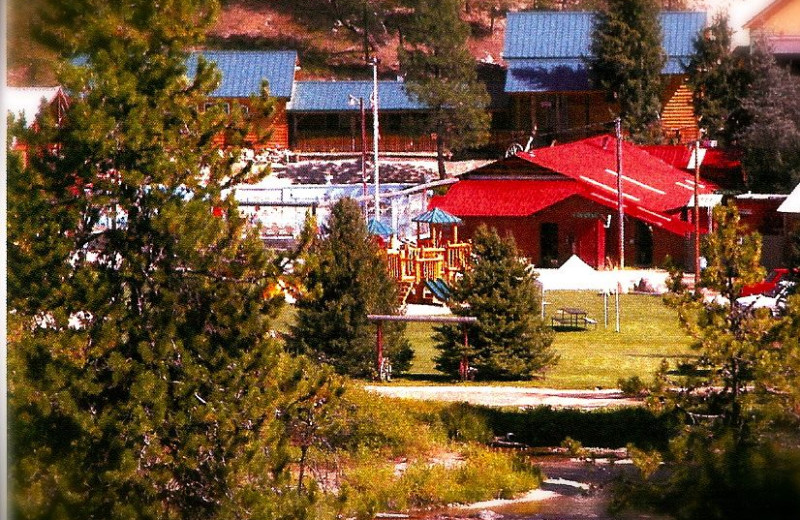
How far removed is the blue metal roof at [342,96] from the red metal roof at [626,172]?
6703 millimetres

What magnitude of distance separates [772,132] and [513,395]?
55.6 feet

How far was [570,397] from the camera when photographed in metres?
17.2

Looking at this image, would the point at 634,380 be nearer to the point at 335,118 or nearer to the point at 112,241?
the point at 112,241

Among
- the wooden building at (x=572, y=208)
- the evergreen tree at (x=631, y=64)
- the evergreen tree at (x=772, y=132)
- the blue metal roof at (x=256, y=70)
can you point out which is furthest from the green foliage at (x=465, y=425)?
the evergreen tree at (x=631, y=64)

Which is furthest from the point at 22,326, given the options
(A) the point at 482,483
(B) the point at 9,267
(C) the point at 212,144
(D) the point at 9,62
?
(A) the point at 482,483

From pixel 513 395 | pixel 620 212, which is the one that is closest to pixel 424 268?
pixel 620 212

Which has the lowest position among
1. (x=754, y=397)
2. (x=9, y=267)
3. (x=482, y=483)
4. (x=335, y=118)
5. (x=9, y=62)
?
(x=482, y=483)

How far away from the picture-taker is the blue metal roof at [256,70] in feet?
140

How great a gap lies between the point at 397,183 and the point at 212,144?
3402 cm

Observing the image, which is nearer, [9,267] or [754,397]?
[9,267]

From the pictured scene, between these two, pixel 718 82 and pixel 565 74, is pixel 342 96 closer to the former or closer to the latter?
pixel 565 74

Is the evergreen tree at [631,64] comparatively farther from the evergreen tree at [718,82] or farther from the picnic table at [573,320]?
the picnic table at [573,320]

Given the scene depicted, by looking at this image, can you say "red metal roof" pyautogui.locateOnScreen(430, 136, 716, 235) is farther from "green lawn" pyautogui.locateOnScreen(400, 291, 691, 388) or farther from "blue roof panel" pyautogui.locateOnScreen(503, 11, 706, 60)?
"blue roof panel" pyautogui.locateOnScreen(503, 11, 706, 60)

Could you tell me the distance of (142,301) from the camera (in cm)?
843
